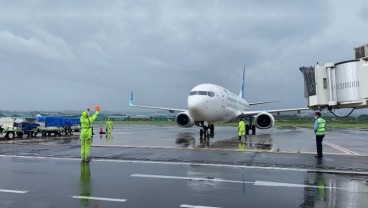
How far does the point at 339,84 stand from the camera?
5418mm

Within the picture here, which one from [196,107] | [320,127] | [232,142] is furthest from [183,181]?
[196,107]

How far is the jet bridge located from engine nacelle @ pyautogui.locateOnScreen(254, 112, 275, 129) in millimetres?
23622

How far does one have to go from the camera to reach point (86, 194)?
717cm

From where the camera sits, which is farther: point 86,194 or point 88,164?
point 88,164

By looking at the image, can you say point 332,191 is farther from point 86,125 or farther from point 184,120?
point 184,120

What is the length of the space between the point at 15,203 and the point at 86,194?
4.22 ft

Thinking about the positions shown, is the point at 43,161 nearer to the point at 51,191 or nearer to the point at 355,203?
the point at 51,191

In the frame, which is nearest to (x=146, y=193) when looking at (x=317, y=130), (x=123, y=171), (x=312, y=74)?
(x=123, y=171)

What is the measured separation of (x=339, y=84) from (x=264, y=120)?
24609 millimetres

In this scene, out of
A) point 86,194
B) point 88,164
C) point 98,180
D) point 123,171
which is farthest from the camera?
point 88,164

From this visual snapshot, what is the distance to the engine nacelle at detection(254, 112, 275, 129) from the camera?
29250 millimetres

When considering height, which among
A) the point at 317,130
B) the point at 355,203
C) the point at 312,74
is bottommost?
the point at 355,203

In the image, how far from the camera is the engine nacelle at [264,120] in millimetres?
29250

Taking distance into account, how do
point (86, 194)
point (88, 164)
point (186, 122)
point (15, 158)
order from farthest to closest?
point (186, 122), point (15, 158), point (88, 164), point (86, 194)
